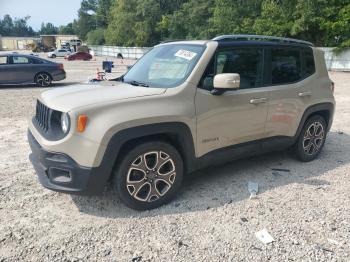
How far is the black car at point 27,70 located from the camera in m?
13.5

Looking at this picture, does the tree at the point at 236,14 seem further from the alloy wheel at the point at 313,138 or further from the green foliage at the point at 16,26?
the green foliage at the point at 16,26

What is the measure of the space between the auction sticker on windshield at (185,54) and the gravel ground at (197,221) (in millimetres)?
1599

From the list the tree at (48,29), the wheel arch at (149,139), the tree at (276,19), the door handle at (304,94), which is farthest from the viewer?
the tree at (48,29)

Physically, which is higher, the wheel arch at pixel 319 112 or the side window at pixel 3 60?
the wheel arch at pixel 319 112

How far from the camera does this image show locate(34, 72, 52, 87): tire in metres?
14.3

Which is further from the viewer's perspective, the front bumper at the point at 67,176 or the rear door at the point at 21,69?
the rear door at the point at 21,69

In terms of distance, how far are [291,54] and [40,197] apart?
148 inches

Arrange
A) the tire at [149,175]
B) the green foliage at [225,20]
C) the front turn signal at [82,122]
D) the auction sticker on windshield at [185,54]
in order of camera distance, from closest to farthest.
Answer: the front turn signal at [82,122]
the tire at [149,175]
the auction sticker on windshield at [185,54]
the green foliage at [225,20]

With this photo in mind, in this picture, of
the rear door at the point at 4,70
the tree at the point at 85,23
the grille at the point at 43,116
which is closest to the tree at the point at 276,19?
the rear door at the point at 4,70

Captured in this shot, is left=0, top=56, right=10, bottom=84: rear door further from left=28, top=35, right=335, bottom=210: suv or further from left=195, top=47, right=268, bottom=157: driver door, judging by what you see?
left=195, top=47, right=268, bottom=157: driver door

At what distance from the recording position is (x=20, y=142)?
6.12 metres

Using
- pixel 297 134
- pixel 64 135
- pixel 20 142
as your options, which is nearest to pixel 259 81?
pixel 297 134

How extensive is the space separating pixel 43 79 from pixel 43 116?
11.7m

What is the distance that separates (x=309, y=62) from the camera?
501 cm
